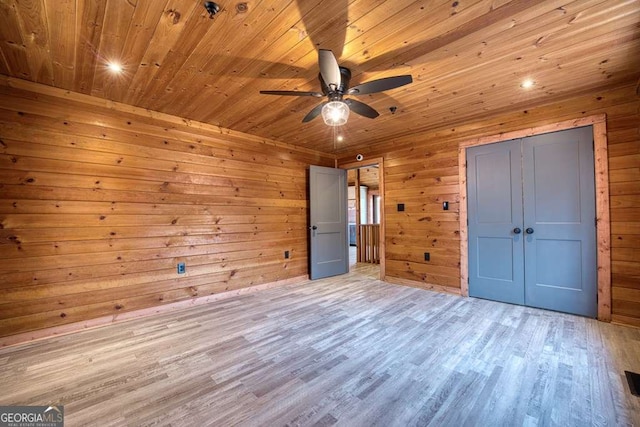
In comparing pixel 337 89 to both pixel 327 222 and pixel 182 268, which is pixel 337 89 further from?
pixel 327 222

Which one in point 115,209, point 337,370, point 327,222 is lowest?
point 337,370

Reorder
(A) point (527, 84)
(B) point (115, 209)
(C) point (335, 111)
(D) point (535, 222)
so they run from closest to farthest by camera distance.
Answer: (C) point (335, 111) < (A) point (527, 84) < (B) point (115, 209) < (D) point (535, 222)

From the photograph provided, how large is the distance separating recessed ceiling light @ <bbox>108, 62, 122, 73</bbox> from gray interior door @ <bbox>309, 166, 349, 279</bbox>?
301 centimetres

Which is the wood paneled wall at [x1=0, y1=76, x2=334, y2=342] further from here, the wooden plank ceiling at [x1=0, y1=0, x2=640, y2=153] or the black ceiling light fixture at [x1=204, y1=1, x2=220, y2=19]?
the black ceiling light fixture at [x1=204, y1=1, x2=220, y2=19]

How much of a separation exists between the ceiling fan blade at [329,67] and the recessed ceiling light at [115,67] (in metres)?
1.82

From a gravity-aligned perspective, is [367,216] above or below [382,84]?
below

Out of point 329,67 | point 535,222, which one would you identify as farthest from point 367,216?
point 329,67

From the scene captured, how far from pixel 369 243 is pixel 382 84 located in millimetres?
4989

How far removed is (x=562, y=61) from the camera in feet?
7.43

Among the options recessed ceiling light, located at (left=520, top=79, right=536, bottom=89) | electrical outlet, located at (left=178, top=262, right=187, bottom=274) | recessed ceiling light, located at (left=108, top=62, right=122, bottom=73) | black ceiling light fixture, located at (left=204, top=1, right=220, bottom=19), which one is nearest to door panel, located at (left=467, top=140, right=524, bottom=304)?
recessed ceiling light, located at (left=520, top=79, right=536, bottom=89)

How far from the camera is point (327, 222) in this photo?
16.6ft

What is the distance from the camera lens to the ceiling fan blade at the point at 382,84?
6.45ft

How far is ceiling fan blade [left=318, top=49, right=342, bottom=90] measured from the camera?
169 cm

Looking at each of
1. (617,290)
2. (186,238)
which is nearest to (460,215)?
(617,290)
